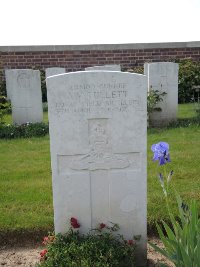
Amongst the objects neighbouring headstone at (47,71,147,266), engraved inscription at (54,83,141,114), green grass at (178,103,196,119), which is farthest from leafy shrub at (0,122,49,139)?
engraved inscription at (54,83,141,114)

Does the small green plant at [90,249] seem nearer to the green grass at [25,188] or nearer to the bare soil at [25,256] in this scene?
the bare soil at [25,256]

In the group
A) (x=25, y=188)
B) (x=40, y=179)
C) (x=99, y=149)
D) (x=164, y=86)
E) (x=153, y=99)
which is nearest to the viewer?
(x=99, y=149)

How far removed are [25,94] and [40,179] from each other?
4.00 m

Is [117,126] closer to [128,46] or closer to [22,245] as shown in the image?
[22,245]

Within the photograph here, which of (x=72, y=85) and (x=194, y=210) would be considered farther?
(x=72, y=85)

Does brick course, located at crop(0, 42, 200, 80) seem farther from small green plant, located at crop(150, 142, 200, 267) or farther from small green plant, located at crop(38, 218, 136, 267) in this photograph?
small green plant, located at crop(150, 142, 200, 267)

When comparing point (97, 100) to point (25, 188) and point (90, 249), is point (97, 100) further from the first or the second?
point (25, 188)

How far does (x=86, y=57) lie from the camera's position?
1272 centimetres

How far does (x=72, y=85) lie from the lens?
8.34 ft

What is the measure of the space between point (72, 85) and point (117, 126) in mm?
457

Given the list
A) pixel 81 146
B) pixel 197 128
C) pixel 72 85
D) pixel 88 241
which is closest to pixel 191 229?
pixel 88 241

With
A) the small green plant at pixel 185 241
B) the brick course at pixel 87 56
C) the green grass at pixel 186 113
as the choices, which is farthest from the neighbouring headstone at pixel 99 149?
the brick course at pixel 87 56

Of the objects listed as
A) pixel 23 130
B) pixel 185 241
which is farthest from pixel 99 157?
pixel 23 130

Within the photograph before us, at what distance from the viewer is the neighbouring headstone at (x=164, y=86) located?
7.89 meters
